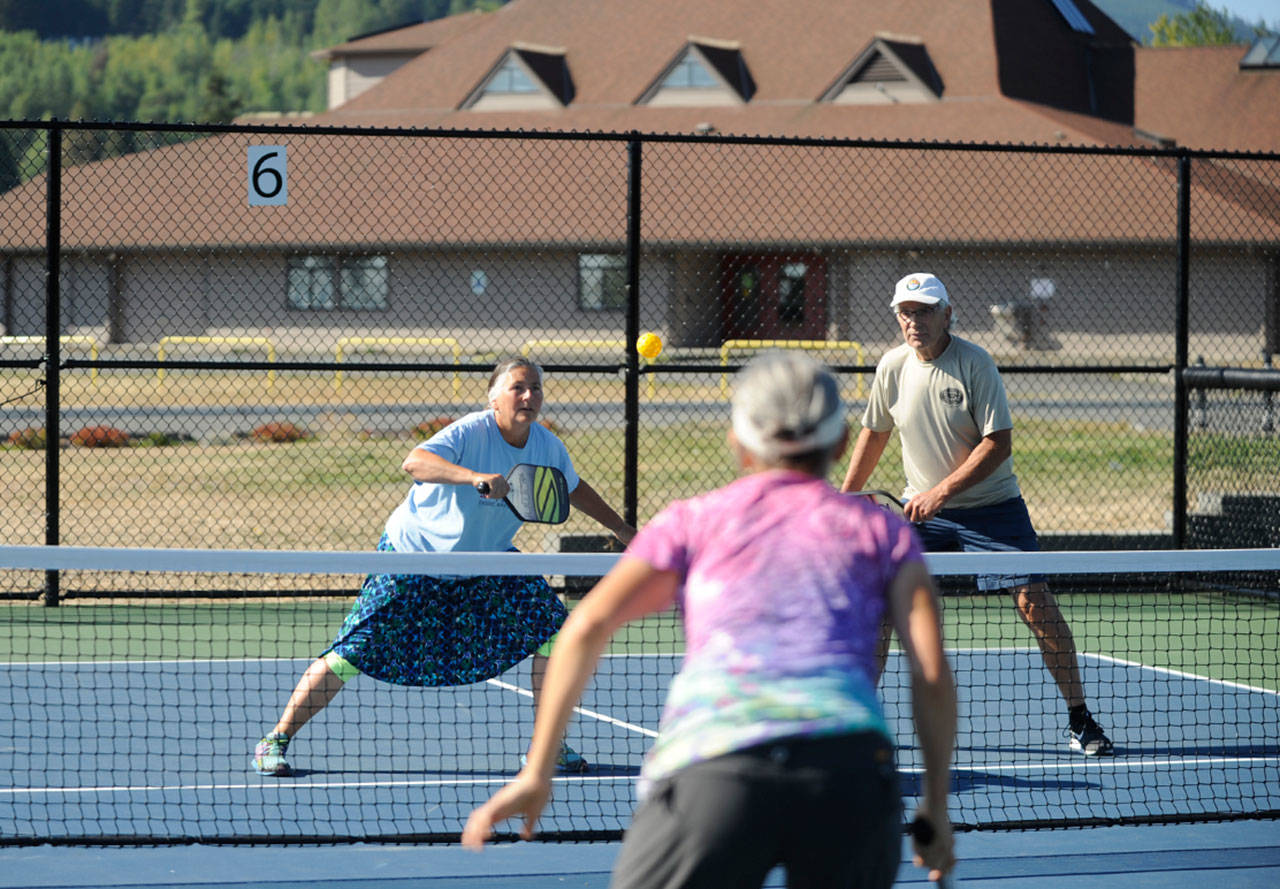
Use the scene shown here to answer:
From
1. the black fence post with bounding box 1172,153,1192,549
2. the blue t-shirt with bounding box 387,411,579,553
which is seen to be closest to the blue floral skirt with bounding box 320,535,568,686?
the blue t-shirt with bounding box 387,411,579,553

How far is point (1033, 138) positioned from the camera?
3462 centimetres

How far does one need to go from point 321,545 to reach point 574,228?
896 inches

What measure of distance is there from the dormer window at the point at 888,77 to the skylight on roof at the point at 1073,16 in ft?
21.4

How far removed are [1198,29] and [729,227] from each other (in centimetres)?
3072

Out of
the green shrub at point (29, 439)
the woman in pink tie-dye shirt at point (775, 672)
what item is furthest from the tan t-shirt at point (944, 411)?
the green shrub at point (29, 439)

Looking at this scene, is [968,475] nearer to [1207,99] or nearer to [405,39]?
[1207,99]

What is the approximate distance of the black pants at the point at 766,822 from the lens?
2664 millimetres

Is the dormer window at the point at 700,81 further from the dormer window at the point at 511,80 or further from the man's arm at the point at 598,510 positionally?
the man's arm at the point at 598,510

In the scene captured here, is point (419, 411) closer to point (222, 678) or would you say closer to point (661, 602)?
point (222, 678)

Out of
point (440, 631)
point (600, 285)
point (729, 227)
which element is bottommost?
point (440, 631)

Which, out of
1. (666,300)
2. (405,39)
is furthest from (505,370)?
(405,39)

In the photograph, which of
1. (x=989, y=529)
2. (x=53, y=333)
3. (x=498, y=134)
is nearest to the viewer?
(x=989, y=529)

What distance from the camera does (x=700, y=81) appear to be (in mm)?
39281

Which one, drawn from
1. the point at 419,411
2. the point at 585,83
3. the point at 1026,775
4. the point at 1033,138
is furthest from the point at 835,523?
the point at 585,83
